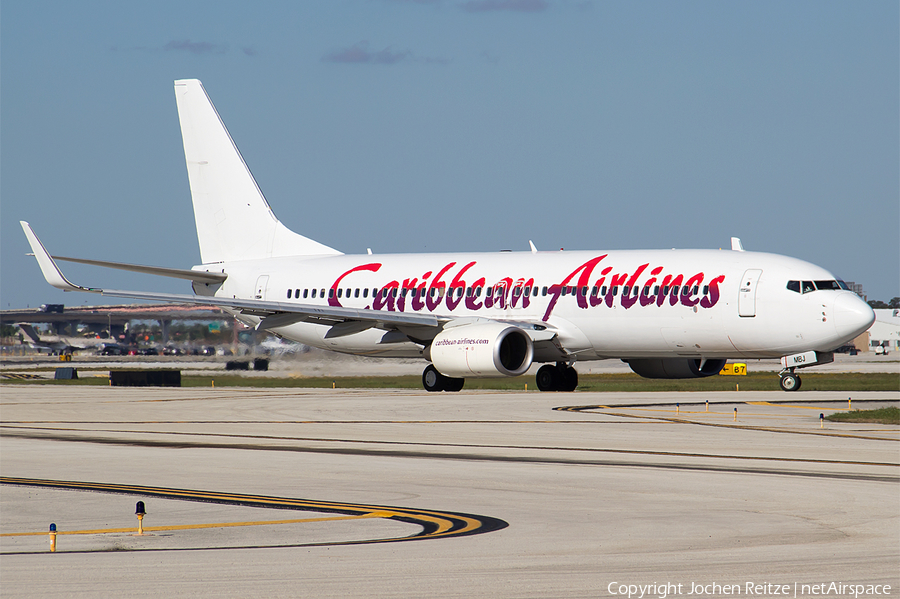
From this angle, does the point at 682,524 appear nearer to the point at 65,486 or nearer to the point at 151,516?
the point at 151,516

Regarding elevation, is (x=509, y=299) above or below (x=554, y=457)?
above

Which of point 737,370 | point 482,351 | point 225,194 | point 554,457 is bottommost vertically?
point 554,457

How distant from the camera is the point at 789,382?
31.9 meters

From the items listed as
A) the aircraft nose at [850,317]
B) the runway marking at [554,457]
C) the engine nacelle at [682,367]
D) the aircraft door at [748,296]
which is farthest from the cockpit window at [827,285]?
the runway marking at [554,457]

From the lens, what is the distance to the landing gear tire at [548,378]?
123 feet

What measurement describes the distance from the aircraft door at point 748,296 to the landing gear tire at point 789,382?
2525 millimetres

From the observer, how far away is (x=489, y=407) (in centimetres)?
3148

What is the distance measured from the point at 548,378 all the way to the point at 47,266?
1636cm

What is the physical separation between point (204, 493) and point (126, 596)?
6311 mm

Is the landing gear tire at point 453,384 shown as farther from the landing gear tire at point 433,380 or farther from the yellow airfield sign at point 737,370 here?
the yellow airfield sign at point 737,370

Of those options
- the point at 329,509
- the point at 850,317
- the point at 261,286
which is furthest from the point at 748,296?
the point at 329,509

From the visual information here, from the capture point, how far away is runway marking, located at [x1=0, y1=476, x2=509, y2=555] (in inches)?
469

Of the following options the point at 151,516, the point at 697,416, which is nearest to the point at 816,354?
the point at 697,416

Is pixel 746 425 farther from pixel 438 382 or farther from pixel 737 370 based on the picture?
pixel 737 370
